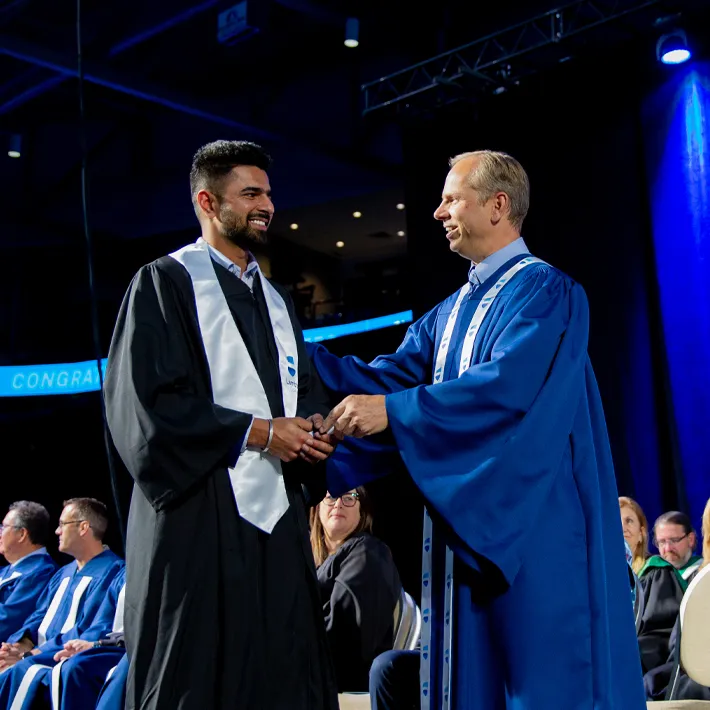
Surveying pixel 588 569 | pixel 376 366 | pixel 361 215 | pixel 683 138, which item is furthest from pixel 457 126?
pixel 588 569

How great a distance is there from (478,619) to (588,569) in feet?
0.90

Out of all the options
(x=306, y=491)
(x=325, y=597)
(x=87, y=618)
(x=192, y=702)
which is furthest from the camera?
(x=87, y=618)

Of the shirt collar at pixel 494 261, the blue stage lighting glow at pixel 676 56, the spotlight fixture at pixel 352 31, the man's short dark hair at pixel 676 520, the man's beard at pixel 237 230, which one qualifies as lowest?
the man's short dark hair at pixel 676 520

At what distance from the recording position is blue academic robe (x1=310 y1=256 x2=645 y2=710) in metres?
2.06

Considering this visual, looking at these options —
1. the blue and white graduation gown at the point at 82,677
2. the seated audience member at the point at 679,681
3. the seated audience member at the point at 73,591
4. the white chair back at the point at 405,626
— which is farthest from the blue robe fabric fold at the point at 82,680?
the seated audience member at the point at 679,681

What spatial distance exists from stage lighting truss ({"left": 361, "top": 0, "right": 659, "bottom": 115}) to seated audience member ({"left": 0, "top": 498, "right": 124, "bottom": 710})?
12.2ft

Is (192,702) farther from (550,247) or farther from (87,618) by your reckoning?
(550,247)

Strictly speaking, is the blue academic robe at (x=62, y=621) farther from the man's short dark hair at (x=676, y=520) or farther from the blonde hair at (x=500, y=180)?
the blonde hair at (x=500, y=180)

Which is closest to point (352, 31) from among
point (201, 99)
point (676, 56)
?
point (201, 99)

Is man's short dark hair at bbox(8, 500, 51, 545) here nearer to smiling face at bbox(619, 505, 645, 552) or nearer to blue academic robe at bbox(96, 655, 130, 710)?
blue academic robe at bbox(96, 655, 130, 710)

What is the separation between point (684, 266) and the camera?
625cm

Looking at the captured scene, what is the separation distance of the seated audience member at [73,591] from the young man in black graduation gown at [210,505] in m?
3.33

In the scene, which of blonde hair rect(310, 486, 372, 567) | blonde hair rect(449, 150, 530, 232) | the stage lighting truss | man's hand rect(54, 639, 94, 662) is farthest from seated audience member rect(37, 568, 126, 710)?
the stage lighting truss

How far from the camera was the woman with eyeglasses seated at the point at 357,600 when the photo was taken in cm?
373
